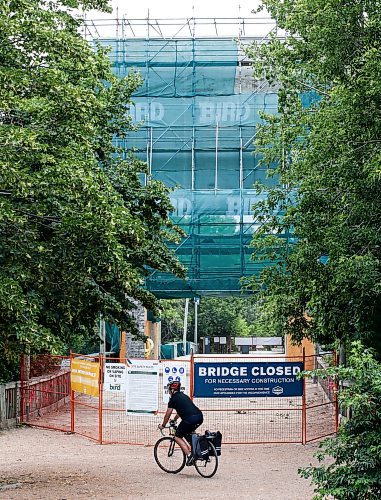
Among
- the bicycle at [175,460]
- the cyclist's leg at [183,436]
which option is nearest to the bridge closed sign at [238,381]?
the bicycle at [175,460]

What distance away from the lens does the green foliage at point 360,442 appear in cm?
884

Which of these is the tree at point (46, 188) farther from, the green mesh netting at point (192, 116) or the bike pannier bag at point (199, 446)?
the green mesh netting at point (192, 116)

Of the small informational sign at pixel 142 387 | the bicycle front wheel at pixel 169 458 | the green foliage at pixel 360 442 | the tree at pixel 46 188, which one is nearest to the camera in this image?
the green foliage at pixel 360 442

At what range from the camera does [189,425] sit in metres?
14.5

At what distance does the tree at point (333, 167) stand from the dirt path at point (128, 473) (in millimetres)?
2836

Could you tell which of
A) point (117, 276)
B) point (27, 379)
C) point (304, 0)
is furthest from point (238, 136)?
point (117, 276)

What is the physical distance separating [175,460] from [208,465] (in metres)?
0.59

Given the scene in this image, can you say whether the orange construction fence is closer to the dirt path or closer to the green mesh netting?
the dirt path

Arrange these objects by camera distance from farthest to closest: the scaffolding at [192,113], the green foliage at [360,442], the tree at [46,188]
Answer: the scaffolding at [192,113]
the tree at [46,188]
the green foliage at [360,442]

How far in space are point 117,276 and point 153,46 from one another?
25683 millimetres

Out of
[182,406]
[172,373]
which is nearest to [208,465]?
[182,406]

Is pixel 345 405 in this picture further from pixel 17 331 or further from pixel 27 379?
pixel 27 379

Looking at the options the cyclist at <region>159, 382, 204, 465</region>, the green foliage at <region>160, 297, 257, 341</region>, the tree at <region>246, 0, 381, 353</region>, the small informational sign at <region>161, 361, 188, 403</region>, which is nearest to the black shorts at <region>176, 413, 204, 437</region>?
the cyclist at <region>159, 382, 204, 465</region>

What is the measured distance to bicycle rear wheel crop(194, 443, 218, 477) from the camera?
14.5 m
